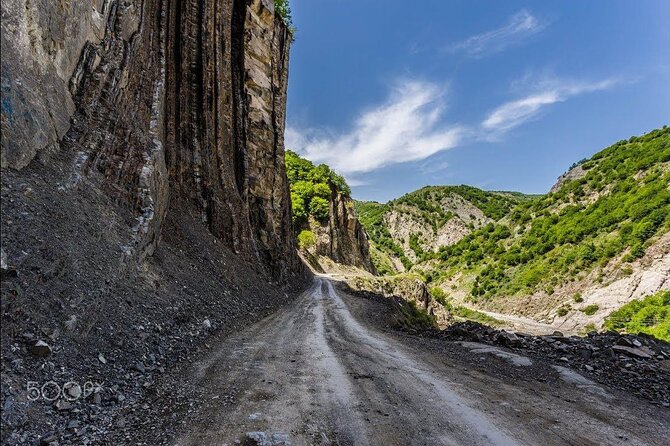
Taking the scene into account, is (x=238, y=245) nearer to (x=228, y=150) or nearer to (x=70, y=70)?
(x=228, y=150)

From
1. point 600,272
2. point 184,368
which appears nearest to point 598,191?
point 600,272

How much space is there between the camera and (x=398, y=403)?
18.7 ft

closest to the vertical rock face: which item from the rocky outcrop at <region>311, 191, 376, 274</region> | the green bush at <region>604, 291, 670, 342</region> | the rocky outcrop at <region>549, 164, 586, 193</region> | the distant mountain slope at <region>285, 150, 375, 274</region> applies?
the distant mountain slope at <region>285, 150, 375, 274</region>

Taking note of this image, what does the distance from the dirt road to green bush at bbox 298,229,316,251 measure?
3939cm

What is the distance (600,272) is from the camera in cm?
3162

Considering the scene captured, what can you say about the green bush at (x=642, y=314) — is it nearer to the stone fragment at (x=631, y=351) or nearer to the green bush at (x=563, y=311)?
the green bush at (x=563, y=311)

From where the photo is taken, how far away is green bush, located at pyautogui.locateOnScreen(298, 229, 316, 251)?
4886 centimetres

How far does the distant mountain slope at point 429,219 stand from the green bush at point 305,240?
2770 inches

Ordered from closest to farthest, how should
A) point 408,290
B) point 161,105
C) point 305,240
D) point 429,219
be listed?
point 161,105 → point 408,290 → point 305,240 → point 429,219

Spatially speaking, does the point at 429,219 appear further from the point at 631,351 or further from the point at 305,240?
the point at 631,351

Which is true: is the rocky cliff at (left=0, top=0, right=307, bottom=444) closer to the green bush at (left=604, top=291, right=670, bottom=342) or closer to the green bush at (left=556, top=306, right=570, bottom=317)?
the green bush at (left=604, top=291, right=670, bottom=342)

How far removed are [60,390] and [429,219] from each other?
14049cm

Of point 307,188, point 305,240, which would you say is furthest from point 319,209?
point 305,240

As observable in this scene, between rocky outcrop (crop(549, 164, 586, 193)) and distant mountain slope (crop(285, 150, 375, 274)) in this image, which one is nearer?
distant mountain slope (crop(285, 150, 375, 274))
